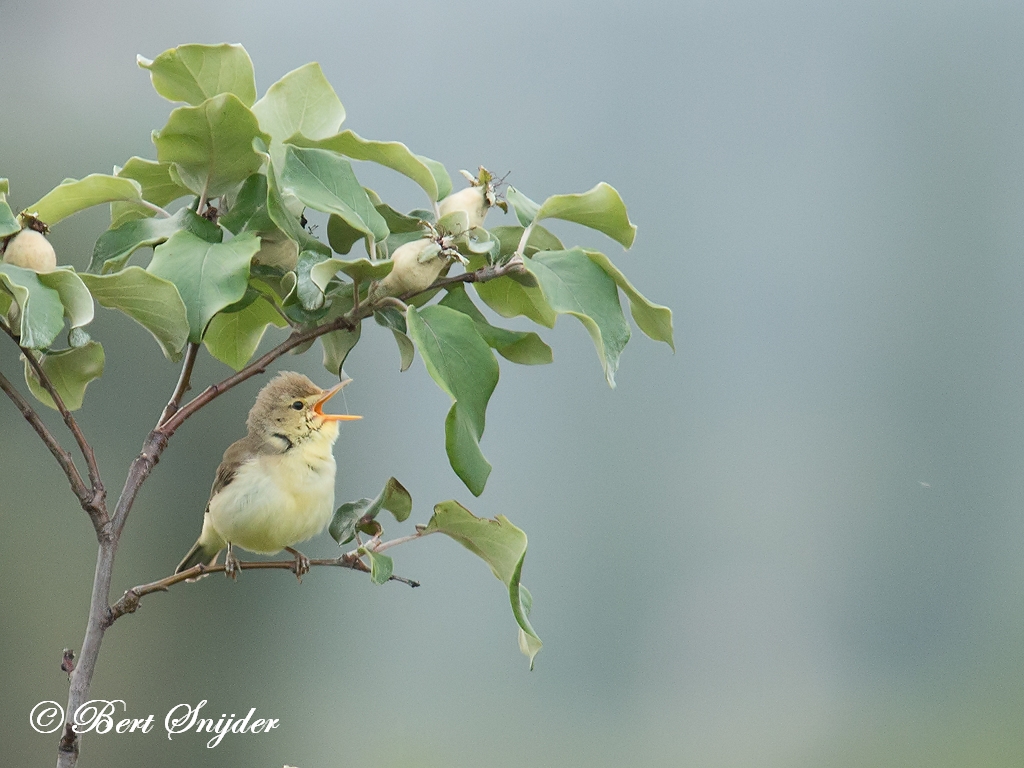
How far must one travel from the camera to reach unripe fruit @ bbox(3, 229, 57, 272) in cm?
55

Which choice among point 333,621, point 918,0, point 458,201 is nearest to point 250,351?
point 458,201

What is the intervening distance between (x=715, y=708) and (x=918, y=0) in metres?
1.21

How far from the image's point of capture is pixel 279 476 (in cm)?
78

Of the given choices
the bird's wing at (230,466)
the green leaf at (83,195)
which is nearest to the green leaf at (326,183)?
the green leaf at (83,195)

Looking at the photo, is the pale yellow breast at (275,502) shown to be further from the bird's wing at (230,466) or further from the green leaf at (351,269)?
the green leaf at (351,269)

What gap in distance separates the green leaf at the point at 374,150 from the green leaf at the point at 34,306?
6.7 inches

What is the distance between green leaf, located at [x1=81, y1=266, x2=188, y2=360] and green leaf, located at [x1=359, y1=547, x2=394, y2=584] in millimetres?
170

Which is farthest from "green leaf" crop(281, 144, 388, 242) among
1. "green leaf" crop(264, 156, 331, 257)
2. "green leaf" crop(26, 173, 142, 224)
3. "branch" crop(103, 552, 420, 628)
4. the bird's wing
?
the bird's wing

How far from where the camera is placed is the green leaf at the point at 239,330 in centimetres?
72

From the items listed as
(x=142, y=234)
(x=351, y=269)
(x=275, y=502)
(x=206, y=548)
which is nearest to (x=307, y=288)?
(x=351, y=269)

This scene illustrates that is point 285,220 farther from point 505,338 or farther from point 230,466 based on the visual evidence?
Result: point 230,466

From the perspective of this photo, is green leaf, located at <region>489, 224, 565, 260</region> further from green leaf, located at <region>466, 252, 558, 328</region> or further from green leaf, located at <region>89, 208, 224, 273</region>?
green leaf, located at <region>89, 208, 224, 273</region>

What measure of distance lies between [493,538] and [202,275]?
0.24 meters

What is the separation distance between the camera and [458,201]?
2.01 feet
